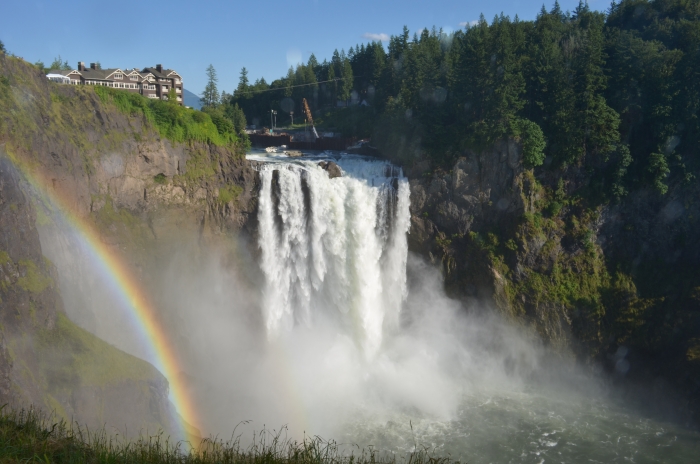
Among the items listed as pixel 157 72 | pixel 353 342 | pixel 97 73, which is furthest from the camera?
pixel 157 72

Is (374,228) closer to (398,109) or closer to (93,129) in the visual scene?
(398,109)

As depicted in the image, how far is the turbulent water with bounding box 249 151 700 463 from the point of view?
27531 millimetres

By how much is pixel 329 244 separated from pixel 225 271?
244 inches

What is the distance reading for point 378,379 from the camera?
29734mm

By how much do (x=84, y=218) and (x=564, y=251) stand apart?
2603 cm

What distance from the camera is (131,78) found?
1945 inches

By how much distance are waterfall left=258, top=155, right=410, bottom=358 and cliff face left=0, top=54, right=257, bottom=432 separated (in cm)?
206

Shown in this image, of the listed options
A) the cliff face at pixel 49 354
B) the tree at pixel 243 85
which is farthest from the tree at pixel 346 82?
the cliff face at pixel 49 354

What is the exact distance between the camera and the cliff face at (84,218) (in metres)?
18.4

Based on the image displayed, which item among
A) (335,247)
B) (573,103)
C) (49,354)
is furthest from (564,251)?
(49,354)

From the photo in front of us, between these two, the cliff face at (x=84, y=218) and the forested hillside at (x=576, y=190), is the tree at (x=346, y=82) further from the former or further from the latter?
the cliff face at (x=84, y=218)

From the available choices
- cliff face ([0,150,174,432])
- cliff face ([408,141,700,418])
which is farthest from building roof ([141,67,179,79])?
cliff face ([0,150,174,432])

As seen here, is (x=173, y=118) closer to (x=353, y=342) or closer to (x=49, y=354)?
(x=49, y=354)

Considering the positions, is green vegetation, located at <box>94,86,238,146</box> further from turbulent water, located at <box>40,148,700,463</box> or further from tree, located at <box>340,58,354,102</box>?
tree, located at <box>340,58,354,102</box>
